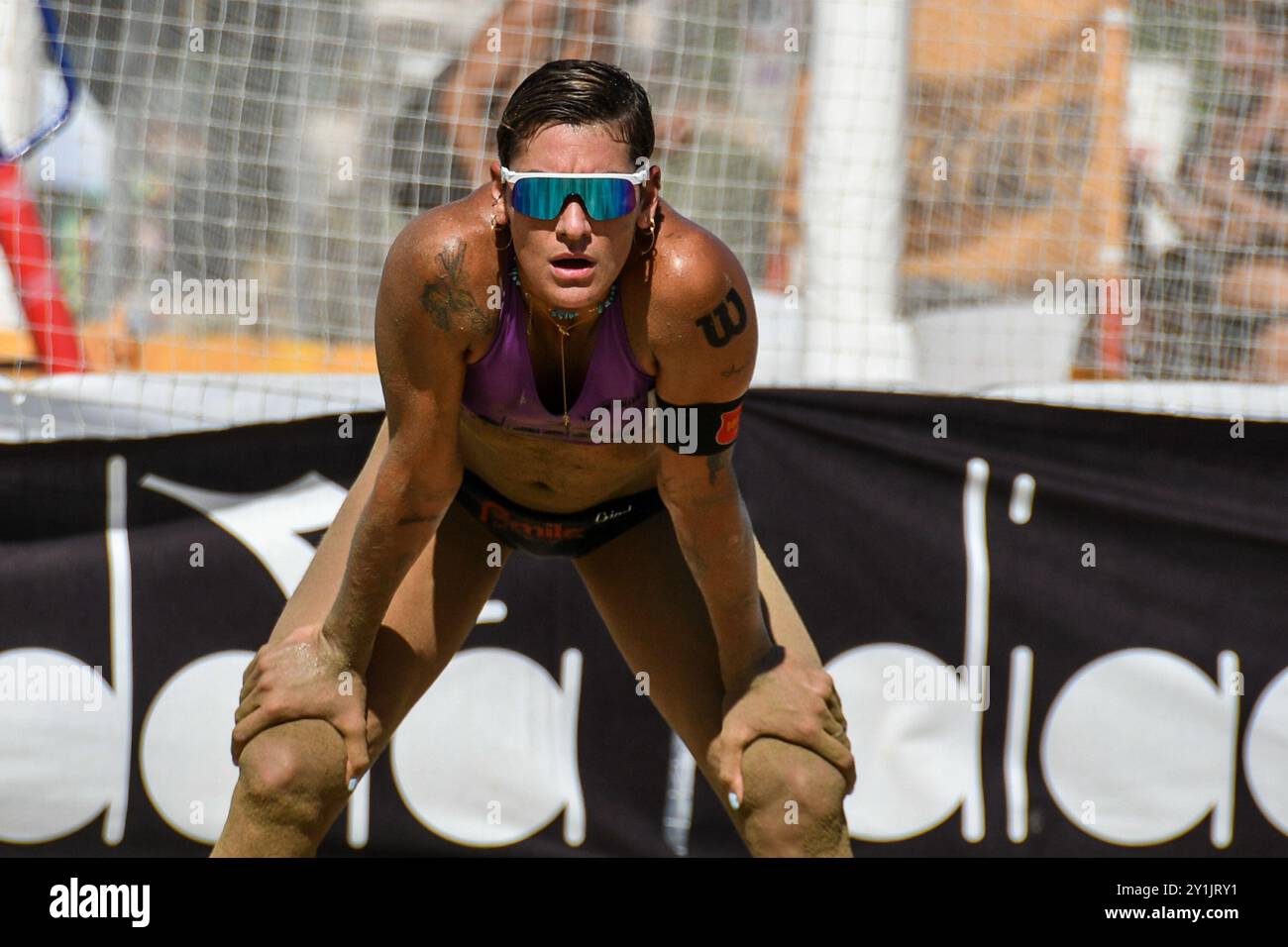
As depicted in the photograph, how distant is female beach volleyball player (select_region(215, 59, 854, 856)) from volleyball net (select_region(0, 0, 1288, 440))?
172 centimetres

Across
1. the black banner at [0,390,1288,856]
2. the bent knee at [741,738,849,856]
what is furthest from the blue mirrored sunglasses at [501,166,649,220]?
the black banner at [0,390,1288,856]

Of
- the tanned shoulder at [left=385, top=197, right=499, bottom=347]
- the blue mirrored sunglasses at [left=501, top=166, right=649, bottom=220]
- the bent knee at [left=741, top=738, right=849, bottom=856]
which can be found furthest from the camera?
the bent knee at [left=741, top=738, right=849, bottom=856]

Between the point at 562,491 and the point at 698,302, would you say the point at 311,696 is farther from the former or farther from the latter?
the point at 698,302

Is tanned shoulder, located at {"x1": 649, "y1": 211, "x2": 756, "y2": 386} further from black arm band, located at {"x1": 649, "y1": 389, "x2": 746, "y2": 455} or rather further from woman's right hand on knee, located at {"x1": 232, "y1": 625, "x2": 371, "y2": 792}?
woman's right hand on knee, located at {"x1": 232, "y1": 625, "x2": 371, "y2": 792}

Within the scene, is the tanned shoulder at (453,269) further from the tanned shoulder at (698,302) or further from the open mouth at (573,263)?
the tanned shoulder at (698,302)

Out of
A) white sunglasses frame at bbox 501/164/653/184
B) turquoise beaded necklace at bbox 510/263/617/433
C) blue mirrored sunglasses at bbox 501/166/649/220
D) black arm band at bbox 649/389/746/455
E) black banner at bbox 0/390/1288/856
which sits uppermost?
white sunglasses frame at bbox 501/164/653/184

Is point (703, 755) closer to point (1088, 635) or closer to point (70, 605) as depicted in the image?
point (1088, 635)

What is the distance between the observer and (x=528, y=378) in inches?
96.3

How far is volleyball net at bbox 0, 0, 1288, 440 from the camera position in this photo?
15.0 feet

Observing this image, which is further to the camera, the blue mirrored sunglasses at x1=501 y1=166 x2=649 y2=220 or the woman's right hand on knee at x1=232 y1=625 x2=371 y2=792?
the woman's right hand on knee at x1=232 y1=625 x2=371 y2=792

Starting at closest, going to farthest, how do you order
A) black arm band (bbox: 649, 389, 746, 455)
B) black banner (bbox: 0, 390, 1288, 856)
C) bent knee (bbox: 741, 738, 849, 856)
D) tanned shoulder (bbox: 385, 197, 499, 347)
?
tanned shoulder (bbox: 385, 197, 499, 347)
black arm band (bbox: 649, 389, 746, 455)
bent knee (bbox: 741, 738, 849, 856)
black banner (bbox: 0, 390, 1288, 856)

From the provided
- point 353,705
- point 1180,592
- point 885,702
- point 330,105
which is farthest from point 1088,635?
point 330,105

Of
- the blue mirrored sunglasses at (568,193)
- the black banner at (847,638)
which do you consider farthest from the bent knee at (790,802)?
the black banner at (847,638)

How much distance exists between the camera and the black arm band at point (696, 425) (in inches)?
95.3
